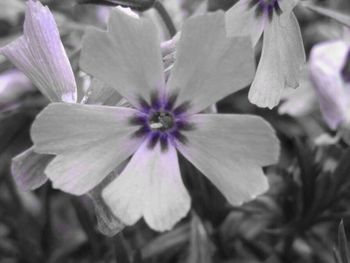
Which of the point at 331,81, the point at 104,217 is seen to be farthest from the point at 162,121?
the point at 331,81

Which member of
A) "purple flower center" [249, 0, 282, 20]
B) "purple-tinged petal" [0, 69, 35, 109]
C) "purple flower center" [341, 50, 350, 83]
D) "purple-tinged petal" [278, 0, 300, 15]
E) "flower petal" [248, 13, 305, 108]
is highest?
"purple-tinged petal" [278, 0, 300, 15]

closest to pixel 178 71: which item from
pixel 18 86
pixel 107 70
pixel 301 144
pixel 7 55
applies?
pixel 107 70

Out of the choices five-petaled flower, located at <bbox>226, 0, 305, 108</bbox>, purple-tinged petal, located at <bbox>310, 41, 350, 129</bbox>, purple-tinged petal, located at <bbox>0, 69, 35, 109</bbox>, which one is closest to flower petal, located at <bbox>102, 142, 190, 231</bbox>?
five-petaled flower, located at <bbox>226, 0, 305, 108</bbox>

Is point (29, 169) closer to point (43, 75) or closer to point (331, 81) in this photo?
point (43, 75)

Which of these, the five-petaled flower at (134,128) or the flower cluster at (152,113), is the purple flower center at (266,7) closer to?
the flower cluster at (152,113)

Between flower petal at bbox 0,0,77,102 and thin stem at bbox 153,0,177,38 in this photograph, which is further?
thin stem at bbox 153,0,177,38

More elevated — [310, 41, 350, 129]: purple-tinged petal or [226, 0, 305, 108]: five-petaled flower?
[226, 0, 305, 108]: five-petaled flower

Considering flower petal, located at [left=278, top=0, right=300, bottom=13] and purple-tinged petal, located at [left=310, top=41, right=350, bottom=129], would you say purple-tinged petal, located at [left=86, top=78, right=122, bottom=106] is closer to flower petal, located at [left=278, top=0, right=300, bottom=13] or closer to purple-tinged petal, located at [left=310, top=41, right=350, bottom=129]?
flower petal, located at [left=278, top=0, right=300, bottom=13]
